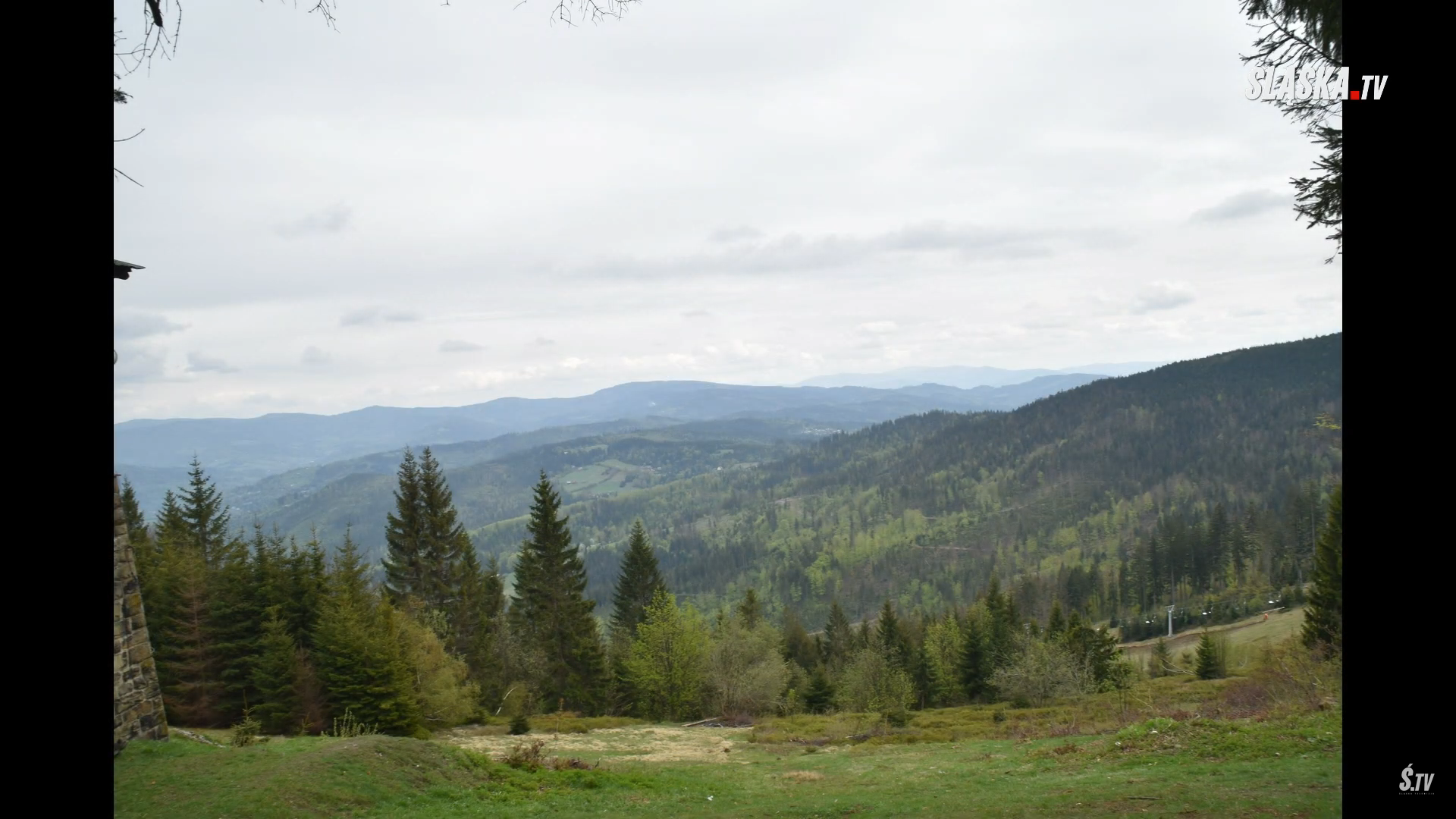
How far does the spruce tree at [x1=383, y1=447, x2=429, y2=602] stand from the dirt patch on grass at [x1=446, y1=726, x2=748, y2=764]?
16.4 metres

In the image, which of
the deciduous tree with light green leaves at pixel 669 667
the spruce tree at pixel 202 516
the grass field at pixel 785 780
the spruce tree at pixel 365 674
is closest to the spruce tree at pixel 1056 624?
the deciduous tree with light green leaves at pixel 669 667

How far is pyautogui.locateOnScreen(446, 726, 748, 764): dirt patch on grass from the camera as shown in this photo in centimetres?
2336

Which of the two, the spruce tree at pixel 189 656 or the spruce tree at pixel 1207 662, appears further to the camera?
the spruce tree at pixel 1207 662

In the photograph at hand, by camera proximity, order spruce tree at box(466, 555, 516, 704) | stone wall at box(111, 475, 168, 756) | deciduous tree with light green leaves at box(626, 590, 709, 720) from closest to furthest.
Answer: stone wall at box(111, 475, 168, 756) → spruce tree at box(466, 555, 516, 704) → deciduous tree with light green leaves at box(626, 590, 709, 720)

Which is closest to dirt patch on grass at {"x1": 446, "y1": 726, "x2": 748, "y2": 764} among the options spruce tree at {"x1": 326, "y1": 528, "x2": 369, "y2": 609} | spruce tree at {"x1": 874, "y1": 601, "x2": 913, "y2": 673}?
spruce tree at {"x1": 326, "y1": 528, "x2": 369, "y2": 609}

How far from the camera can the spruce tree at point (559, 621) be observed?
45.7 metres

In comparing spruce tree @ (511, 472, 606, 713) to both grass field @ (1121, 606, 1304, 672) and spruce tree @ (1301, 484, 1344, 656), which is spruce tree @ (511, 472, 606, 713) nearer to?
spruce tree @ (1301, 484, 1344, 656)

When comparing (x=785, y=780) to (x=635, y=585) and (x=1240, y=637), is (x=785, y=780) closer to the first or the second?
(x=635, y=585)

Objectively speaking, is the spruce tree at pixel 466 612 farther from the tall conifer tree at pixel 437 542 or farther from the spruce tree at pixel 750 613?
the spruce tree at pixel 750 613

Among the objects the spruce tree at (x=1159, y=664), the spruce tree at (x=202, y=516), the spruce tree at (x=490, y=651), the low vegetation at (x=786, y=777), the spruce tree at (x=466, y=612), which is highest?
the spruce tree at (x=202, y=516)

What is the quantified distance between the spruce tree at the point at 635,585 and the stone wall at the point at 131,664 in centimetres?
4018
